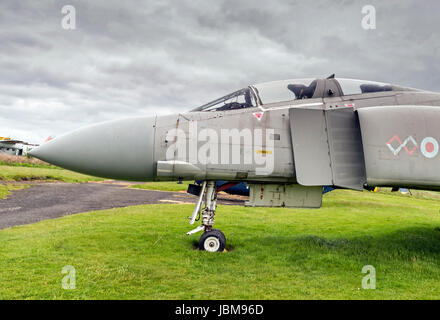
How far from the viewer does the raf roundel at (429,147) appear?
207 inches

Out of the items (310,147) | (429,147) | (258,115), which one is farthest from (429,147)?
(258,115)

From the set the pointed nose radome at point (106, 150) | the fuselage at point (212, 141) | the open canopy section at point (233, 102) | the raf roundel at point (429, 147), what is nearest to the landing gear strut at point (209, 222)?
the fuselage at point (212, 141)

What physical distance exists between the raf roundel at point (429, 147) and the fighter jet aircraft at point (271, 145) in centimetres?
2

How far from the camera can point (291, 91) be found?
19.5ft

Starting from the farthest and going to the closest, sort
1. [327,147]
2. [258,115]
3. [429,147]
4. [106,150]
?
[258,115], [327,147], [429,147], [106,150]

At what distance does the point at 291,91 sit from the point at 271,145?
126 centimetres

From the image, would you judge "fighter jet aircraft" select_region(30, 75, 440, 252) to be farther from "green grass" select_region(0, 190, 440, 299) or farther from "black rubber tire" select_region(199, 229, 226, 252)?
"green grass" select_region(0, 190, 440, 299)

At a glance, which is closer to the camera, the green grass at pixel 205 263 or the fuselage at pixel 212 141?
the green grass at pixel 205 263

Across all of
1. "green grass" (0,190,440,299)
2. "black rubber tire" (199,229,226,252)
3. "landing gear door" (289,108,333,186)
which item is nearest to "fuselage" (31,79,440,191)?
"landing gear door" (289,108,333,186)

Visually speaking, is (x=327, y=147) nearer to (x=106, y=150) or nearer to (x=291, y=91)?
(x=291, y=91)

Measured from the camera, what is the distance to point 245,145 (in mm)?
5379

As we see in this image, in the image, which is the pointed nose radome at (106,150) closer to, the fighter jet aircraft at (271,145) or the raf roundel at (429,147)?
the fighter jet aircraft at (271,145)

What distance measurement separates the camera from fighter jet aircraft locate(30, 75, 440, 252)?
502 cm
